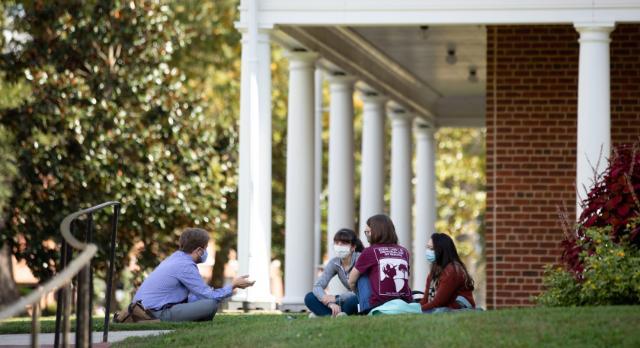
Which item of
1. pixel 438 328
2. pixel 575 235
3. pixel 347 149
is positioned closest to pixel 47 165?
pixel 347 149

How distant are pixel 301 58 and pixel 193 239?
23.2 ft

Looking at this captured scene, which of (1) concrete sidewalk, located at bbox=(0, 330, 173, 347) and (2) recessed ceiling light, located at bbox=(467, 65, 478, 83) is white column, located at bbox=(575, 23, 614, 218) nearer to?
(1) concrete sidewalk, located at bbox=(0, 330, 173, 347)

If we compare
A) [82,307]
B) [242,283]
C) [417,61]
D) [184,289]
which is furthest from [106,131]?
[82,307]

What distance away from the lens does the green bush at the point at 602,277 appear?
11.5 m

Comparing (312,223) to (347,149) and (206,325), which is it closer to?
(347,149)

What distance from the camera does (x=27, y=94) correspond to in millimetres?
24016

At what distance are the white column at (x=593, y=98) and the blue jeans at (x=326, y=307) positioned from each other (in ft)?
12.8

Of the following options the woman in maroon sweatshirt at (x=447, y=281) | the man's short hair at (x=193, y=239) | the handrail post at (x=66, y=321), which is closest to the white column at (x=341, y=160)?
the man's short hair at (x=193, y=239)

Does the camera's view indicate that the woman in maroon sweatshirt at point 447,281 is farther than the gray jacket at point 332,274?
No

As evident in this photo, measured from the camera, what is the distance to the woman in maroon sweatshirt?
42.1 feet

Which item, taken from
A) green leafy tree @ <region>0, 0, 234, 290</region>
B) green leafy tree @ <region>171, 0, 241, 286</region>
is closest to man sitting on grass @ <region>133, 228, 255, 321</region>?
green leafy tree @ <region>0, 0, 234, 290</region>

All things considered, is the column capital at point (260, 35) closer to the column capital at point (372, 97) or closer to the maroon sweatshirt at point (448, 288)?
the maroon sweatshirt at point (448, 288)

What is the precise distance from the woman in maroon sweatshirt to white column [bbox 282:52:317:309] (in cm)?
689

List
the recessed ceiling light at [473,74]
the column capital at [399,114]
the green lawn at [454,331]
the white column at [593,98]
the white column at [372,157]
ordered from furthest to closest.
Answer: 1. the column capital at [399,114]
2. the recessed ceiling light at [473,74]
3. the white column at [372,157]
4. the white column at [593,98]
5. the green lawn at [454,331]
